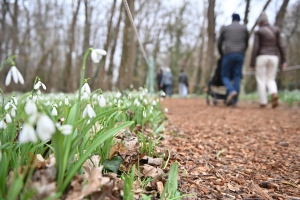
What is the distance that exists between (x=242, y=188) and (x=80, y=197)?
1.09 m

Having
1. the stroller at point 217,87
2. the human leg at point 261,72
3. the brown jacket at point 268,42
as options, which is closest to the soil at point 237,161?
the human leg at point 261,72

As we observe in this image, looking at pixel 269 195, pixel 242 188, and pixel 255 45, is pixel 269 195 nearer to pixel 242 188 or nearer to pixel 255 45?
pixel 242 188

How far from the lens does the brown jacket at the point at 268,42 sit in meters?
5.99

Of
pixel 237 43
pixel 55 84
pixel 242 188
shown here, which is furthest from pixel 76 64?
pixel 242 188

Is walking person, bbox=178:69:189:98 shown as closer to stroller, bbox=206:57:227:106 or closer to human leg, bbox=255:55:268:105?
stroller, bbox=206:57:227:106

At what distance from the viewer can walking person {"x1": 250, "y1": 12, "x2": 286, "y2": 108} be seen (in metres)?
5.99

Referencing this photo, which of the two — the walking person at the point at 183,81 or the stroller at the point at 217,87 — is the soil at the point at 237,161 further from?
the walking person at the point at 183,81

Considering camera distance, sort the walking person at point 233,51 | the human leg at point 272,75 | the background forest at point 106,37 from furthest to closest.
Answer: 1. the background forest at point 106,37
2. the walking person at point 233,51
3. the human leg at point 272,75

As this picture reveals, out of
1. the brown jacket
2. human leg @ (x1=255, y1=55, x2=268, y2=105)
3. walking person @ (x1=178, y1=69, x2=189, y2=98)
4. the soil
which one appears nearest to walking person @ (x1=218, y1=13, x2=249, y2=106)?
the brown jacket

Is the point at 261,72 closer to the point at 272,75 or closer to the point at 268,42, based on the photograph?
the point at 272,75

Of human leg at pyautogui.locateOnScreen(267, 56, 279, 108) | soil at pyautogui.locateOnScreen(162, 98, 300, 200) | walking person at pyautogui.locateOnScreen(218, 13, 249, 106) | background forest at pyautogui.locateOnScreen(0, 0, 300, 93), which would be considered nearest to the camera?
soil at pyautogui.locateOnScreen(162, 98, 300, 200)

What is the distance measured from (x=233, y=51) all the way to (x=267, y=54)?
773 millimetres

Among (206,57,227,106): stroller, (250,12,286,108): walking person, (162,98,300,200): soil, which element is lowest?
(162,98,300,200): soil

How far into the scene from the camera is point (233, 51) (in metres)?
6.09
